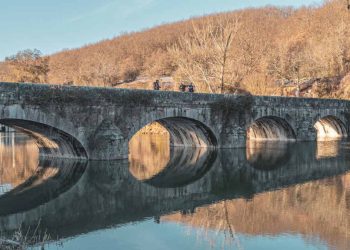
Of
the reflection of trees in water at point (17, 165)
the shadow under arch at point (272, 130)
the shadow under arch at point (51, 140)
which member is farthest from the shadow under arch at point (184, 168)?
the shadow under arch at point (272, 130)

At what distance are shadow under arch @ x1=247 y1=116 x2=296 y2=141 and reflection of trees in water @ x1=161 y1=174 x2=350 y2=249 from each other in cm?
1766

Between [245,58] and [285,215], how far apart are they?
130 feet

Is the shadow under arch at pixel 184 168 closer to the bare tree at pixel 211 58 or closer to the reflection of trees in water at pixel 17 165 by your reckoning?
the reflection of trees in water at pixel 17 165

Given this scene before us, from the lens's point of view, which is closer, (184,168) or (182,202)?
(182,202)

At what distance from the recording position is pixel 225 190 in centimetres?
1633

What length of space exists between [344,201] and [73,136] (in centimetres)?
1176

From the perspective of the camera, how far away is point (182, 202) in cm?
1453

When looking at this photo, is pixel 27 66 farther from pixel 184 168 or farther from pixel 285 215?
pixel 285 215

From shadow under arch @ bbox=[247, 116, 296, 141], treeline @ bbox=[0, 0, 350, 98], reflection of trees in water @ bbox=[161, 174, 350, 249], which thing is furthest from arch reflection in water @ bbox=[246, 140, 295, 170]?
treeline @ bbox=[0, 0, 350, 98]

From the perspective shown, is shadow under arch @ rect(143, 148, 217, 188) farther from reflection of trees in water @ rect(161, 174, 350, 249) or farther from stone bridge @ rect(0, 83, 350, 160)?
reflection of trees in water @ rect(161, 174, 350, 249)

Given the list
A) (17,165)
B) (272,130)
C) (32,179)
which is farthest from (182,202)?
(272,130)

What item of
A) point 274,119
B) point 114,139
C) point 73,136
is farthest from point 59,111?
point 274,119

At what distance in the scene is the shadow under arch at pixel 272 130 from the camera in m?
33.7

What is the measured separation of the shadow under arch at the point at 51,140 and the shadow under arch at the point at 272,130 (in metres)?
15.4
